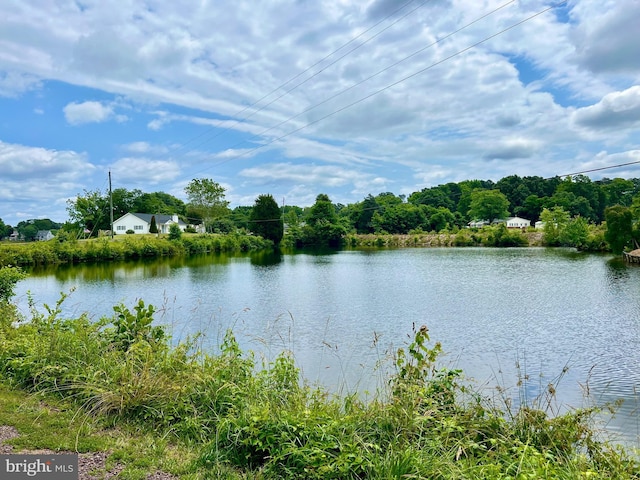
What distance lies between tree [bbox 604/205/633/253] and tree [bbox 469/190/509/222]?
57.4m

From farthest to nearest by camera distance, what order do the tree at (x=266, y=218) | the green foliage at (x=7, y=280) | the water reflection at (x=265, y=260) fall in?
the tree at (x=266, y=218), the water reflection at (x=265, y=260), the green foliage at (x=7, y=280)

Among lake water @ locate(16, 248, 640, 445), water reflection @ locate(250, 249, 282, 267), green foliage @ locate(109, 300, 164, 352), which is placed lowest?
lake water @ locate(16, 248, 640, 445)

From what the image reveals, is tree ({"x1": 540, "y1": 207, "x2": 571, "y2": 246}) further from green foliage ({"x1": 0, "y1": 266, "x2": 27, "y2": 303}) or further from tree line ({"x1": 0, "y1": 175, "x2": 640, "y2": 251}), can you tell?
green foliage ({"x1": 0, "y1": 266, "x2": 27, "y2": 303})

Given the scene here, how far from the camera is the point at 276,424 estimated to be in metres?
3.76

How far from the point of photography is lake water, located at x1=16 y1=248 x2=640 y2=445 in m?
8.34

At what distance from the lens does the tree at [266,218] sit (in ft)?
242

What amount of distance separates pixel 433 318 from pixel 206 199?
70.7 m

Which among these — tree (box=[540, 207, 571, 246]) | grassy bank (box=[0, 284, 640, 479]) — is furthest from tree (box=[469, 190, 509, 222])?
grassy bank (box=[0, 284, 640, 479])

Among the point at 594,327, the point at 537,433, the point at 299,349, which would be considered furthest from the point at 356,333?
the point at 537,433

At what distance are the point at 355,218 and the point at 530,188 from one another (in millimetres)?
46561

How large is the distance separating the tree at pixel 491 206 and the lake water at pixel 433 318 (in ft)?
235

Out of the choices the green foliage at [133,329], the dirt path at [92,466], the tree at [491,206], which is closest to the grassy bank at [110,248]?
the green foliage at [133,329]

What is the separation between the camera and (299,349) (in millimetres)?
10633

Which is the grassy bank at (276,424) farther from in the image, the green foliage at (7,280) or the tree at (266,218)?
the tree at (266,218)
